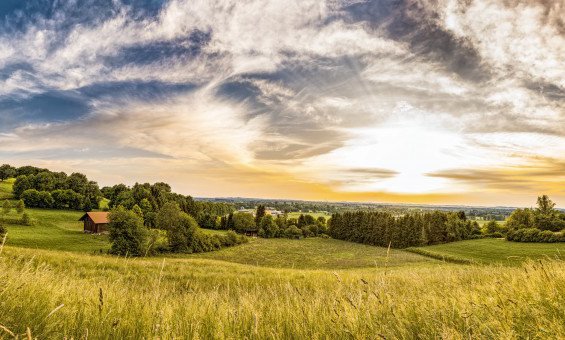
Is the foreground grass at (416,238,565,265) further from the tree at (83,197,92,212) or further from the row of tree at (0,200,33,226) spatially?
the tree at (83,197,92,212)

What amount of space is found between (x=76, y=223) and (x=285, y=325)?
107838 mm

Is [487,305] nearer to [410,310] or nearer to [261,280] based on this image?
[410,310]

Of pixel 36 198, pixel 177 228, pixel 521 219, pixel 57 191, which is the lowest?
pixel 177 228

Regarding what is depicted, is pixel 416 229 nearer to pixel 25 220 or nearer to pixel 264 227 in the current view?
pixel 264 227

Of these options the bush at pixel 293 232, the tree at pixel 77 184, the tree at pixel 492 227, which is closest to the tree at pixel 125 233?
the tree at pixel 77 184

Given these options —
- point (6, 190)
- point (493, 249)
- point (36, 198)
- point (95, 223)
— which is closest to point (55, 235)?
point (95, 223)

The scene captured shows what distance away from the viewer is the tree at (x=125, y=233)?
2422 inches

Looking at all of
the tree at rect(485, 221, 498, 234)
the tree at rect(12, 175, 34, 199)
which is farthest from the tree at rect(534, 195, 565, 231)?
the tree at rect(12, 175, 34, 199)

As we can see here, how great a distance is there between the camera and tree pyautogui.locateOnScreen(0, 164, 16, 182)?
13400 cm

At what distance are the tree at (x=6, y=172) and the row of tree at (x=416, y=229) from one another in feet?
480

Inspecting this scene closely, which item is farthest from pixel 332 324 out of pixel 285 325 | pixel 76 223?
pixel 76 223

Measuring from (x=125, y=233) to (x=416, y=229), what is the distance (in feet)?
282

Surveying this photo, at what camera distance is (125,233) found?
205 ft

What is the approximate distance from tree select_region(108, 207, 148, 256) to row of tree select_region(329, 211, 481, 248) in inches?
2823
